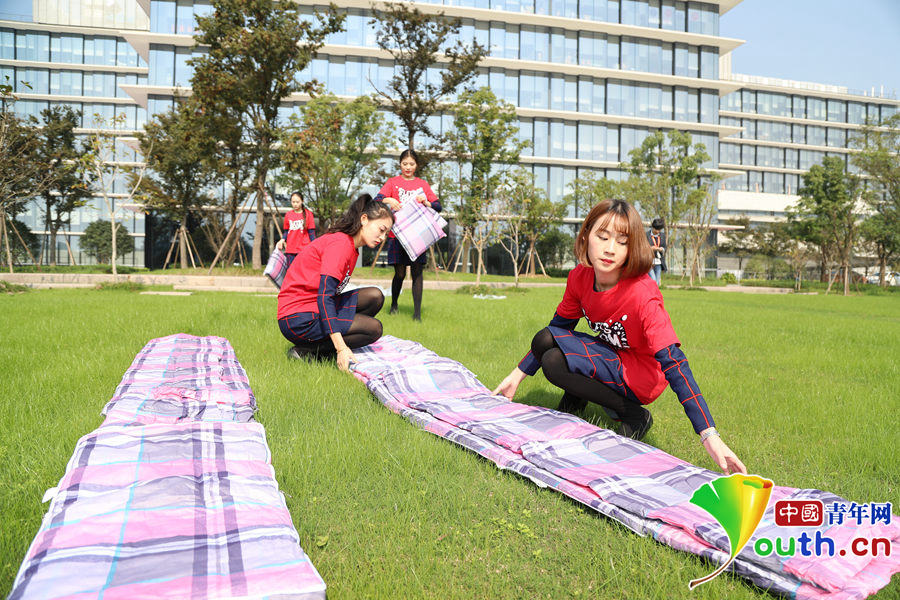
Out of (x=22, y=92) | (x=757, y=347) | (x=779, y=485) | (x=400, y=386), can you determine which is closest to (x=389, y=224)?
(x=400, y=386)

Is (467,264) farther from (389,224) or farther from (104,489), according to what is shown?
(104,489)

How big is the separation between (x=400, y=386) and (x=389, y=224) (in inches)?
52.1

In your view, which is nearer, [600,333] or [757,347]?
[600,333]

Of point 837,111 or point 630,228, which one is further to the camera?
point 837,111

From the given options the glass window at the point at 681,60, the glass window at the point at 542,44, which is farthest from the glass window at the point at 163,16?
the glass window at the point at 681,60

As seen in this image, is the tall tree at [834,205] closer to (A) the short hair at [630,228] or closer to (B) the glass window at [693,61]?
(B) the glass window at [693,61]

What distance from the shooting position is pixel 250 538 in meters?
1.58

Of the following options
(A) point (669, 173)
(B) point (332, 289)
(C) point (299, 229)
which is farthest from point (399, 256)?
(A) point (669, 173)

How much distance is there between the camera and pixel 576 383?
9.50 feet

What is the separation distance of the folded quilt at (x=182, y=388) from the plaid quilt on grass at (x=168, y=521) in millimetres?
31

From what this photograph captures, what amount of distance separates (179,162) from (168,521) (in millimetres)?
24800

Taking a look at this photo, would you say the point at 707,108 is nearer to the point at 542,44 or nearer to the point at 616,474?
the point at 542,44

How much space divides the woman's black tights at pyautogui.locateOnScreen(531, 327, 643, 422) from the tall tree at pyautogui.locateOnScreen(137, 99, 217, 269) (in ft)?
57.9

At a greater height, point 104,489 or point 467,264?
point 467,264
